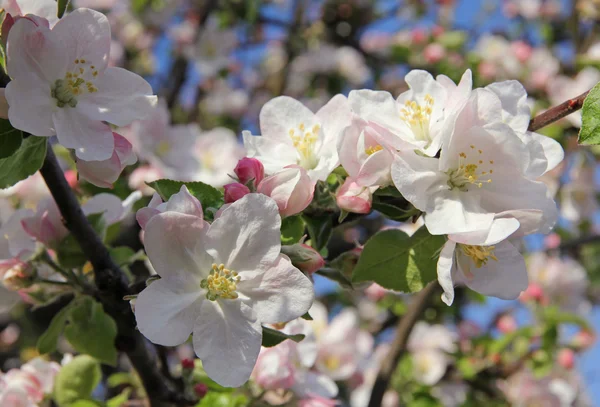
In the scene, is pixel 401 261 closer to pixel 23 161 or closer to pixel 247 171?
pixel 247 171

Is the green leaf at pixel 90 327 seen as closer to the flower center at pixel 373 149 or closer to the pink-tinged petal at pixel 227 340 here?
the pink-tinged petal at pixel 227 340

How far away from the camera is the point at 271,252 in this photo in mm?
887

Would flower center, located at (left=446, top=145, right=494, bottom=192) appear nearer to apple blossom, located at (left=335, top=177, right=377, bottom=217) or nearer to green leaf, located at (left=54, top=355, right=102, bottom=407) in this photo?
apple blossom, located at (left=335, top=177, right=377, bottom=217)

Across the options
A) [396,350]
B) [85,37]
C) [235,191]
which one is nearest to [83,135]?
[85,37]

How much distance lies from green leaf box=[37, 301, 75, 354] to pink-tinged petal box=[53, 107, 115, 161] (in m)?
0.37

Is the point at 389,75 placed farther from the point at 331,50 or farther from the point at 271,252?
the point at 271,252

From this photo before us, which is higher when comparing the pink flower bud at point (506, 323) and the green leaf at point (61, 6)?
the green leaf at point (61, 6)

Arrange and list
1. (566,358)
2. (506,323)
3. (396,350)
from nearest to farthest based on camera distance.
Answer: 1. (396,350)
2. (566,358)
3. (506,323)

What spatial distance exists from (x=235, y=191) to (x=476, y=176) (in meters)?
0.37

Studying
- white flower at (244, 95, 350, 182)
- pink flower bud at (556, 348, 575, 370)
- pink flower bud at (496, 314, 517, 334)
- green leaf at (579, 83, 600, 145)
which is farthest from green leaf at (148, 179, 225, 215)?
pink flower bud at (496, 314, 517, 334)

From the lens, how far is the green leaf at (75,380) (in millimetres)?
1377

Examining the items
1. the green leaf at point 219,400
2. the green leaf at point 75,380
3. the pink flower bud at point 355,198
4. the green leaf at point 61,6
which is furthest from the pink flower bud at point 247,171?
the green leaf at point 75,380

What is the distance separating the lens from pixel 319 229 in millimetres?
1013

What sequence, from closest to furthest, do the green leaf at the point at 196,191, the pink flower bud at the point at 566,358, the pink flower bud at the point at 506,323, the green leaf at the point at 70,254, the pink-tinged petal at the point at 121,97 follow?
the green leaf at the point at 196,191 → the pink-tinged petal at the point at 121,97 → the green leaf at the point at 70,254 → the pink flower bud at the point at 566,358 → the pink flower bud at the point at 506,323
